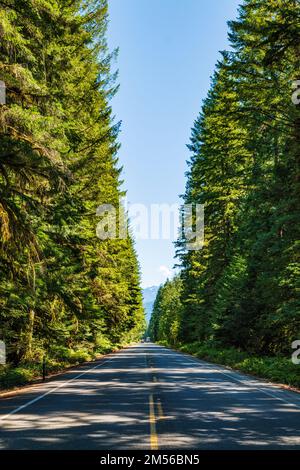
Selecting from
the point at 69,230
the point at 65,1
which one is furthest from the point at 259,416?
the point at 65,1

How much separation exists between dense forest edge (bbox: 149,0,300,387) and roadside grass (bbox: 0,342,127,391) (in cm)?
888

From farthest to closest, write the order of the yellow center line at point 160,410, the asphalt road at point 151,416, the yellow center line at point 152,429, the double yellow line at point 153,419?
the yellow center line at point 160,410
the asphalt road at point 151,416
the double yellow line at point 153,419
the yellow center line at point 152,429

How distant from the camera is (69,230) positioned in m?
18.9

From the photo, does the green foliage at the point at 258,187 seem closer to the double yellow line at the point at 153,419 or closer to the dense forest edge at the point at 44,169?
the dense forest edge at the point at 44,169

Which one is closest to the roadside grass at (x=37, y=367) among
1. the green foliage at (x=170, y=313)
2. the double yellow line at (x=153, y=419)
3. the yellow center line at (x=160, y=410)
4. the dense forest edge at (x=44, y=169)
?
the dense forest edge at (x=44, y=169)

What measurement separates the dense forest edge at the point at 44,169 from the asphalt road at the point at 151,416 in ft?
9.46

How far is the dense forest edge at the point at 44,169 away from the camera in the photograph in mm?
11195

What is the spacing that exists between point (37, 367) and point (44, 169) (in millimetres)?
13888

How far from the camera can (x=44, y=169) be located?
33.2 feet

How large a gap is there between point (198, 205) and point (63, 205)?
2769 cm

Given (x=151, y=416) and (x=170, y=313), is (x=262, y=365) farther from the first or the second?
(x=170, y=313)
